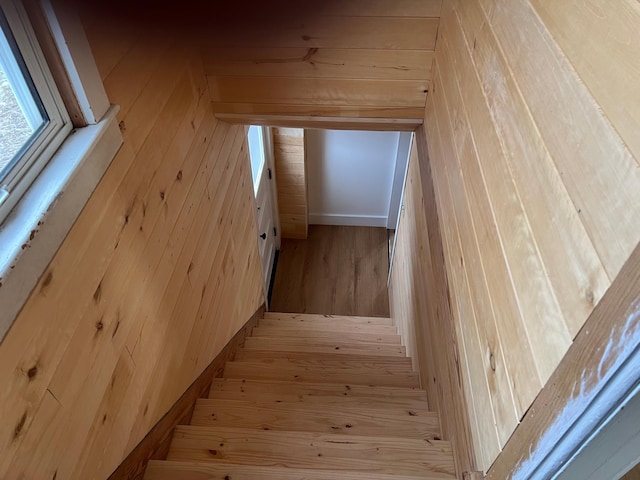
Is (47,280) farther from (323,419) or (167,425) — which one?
(323,419)

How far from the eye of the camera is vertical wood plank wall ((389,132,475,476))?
1.45 m

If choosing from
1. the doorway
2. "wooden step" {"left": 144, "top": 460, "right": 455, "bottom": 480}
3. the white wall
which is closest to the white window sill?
"wooden step" {"left": 144, "top": 460, "right": 455, "bottom": 480}

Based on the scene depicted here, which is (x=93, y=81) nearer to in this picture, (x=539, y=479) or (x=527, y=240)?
(x=527, y=240)

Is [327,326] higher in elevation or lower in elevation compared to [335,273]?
lower

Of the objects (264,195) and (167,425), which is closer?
(167,425)

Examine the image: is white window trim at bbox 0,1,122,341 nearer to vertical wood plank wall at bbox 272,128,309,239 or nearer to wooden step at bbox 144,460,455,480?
wooden step at bbox 144,460,455,480

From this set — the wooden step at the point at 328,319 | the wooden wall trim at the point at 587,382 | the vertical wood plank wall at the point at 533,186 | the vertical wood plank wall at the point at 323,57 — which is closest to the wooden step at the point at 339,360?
the wooden step at the point at 328,319

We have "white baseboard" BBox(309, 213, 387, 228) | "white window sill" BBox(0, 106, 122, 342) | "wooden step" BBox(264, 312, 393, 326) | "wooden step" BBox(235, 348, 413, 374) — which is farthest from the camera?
"white baseboard" BBox(309, 213, 387, 228)

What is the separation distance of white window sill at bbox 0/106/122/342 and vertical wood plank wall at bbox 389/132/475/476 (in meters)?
1.13

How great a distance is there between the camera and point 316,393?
215 centimetres

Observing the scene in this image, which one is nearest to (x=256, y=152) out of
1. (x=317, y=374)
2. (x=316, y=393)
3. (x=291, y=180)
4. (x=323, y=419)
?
(x=291, y=180)

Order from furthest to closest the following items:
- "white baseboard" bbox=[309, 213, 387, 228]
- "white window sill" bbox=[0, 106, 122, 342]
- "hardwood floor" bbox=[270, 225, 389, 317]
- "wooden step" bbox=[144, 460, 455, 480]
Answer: "white baseboard" bbox=[309, 213, 387, 228] < "hardwood floor" bbox=[270, 225, 389, 317] < "wooden step" bbox=[144, 460, 455, 480] < "white window sill" bbox=[0, 106, 122, 342]

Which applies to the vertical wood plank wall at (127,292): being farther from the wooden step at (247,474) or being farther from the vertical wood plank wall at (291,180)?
the vertical wood plank wall at (291,180)

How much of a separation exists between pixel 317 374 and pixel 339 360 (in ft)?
0.59
